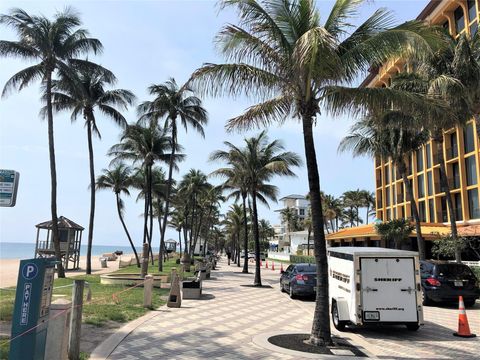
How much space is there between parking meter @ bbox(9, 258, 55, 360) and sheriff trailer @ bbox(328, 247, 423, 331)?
692 centimetres

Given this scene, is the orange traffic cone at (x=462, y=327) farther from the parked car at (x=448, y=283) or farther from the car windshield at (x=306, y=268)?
the car windshield at (x=306, y=268)

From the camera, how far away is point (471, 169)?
36812 mm

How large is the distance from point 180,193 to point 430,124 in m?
43.1

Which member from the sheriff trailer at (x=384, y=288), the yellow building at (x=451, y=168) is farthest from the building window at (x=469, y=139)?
the sheriff trailer at (x=384, y=288)

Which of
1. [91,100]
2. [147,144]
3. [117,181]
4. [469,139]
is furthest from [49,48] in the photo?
[469,139]

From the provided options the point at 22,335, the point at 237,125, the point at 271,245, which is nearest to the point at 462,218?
the point at 237,125

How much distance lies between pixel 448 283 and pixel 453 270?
57 cm

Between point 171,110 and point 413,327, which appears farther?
point 171,110

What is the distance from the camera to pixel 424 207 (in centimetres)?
4491

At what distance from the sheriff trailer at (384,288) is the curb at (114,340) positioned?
16.6 ft

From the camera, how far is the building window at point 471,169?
36.2 meters

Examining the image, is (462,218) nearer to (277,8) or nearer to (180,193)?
(180,193)

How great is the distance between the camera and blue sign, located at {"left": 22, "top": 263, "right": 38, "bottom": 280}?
220 inches

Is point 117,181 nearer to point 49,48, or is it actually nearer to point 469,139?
point 49,48
